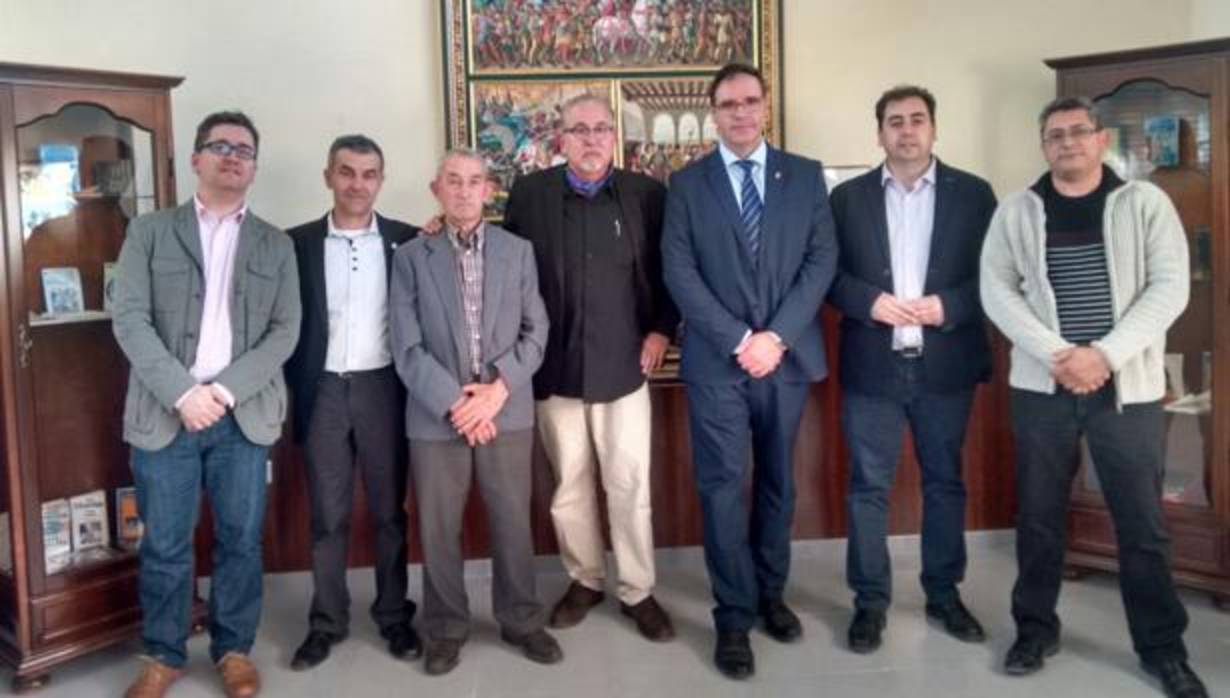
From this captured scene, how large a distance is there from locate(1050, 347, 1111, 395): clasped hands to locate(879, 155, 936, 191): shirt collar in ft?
2.30

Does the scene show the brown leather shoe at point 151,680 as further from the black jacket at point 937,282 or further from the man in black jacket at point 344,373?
the black jacket at point 937,282

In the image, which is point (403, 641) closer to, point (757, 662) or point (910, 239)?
point (757, 662)

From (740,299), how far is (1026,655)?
1.35 meters

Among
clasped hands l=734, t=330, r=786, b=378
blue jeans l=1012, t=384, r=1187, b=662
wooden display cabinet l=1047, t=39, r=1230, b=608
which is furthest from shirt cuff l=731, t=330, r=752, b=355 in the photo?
wooden display cabinet l=1047, t=39, r=1230, b=608

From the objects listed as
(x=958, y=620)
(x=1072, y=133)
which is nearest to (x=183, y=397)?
(x=958, y=620)

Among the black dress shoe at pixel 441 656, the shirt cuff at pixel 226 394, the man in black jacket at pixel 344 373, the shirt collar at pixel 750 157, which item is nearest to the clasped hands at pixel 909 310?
the shirt collar at pixel 750 157

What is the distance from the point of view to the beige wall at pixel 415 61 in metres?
3.91

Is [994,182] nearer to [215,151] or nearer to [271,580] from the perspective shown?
[215,151]

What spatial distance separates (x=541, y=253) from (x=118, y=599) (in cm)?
180

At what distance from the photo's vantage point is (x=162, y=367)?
285 centimetres

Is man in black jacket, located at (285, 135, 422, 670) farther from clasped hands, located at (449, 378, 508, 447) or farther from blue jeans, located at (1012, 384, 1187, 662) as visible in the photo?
blue jeans, located at (1012, 384, 1187, 662)

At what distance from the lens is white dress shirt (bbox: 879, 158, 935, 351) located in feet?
10.5

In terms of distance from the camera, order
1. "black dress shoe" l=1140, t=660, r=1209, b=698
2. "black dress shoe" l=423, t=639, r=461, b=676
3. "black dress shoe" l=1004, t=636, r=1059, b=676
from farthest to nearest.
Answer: "black dress shoe" l=423, t=639, r=461, b=676 < "black dress shoe" l=1004, t=636, r=1059, b=676 < "black dress shoe" l=1140, t=660, r=1209, b=698

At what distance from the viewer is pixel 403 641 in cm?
329
